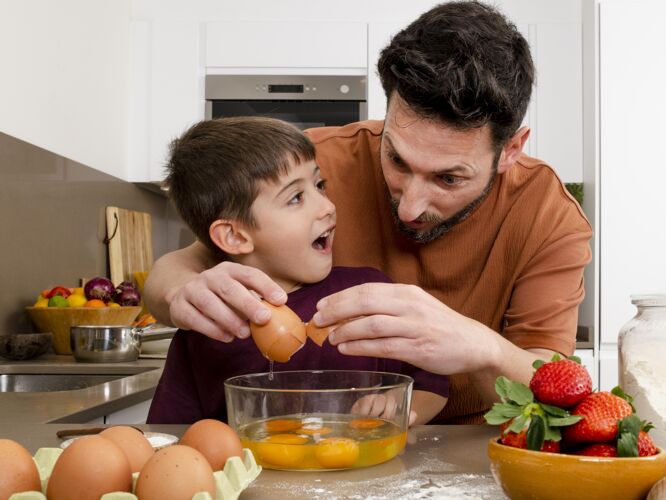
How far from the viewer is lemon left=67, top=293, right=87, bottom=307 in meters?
2.54

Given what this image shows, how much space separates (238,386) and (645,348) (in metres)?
0.50

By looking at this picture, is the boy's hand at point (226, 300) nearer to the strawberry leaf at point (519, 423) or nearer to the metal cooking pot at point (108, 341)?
the strawberry leaf at point (519, 423)

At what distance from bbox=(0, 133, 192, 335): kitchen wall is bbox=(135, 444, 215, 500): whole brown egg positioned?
1815mm

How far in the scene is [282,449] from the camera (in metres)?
0.89

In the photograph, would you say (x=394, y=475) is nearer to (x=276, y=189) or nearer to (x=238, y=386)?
(x=238, y=386)

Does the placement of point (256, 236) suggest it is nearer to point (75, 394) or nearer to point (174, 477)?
point (75, 394)

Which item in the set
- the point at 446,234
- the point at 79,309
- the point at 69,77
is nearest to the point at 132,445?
the point at 446,234

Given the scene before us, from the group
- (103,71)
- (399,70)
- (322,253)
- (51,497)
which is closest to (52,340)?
(103,71)

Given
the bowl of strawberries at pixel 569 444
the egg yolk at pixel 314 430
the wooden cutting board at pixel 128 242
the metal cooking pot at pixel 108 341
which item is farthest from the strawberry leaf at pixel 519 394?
the wooden cutting board at pixel 128 242

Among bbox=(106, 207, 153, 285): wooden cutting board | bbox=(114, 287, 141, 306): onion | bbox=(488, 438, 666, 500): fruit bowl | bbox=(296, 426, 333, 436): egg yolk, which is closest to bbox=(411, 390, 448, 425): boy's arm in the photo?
bbox=(296, 426, 333, 436): egg yolk

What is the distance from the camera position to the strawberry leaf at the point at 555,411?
787 mm

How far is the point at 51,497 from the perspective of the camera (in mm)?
704

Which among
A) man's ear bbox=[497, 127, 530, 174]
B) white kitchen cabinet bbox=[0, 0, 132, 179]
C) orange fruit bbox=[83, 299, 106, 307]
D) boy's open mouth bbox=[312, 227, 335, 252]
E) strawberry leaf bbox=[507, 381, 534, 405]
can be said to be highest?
white kitchen cabinet bbox=[0, 0, 132, 179]

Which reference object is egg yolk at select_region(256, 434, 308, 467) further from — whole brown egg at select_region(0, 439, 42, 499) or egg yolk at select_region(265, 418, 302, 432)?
whole brown egg at select_region(0, 439, 42, 499)
